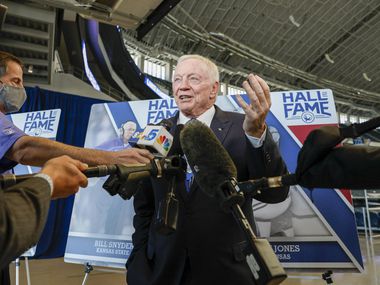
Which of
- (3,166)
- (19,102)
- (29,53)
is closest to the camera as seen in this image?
(3,166)

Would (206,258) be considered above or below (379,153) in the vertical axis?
below

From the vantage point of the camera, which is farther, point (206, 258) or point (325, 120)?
point (325, 120)

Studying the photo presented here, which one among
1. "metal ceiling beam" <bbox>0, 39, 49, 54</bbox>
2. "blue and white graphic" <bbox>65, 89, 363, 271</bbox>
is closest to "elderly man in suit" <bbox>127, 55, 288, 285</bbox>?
"blue and white graphic" <bbox>65, 89, 363, 271</bbox>

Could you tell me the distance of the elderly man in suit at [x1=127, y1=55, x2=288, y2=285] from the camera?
1.04 meters

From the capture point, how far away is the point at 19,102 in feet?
7.03

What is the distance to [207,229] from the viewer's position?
1.14 m

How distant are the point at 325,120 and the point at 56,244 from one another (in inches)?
245

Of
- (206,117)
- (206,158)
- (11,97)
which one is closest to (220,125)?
(206,117)

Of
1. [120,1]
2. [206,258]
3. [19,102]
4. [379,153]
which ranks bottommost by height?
[206,258]

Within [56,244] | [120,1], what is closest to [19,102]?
[120,1]

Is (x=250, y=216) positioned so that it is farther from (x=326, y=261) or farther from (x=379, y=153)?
(x=326, y=261)

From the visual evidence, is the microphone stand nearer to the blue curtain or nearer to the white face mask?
the white face mask

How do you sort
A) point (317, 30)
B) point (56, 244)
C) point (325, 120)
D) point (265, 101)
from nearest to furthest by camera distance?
1. point (265, 101)
2. point (325, 120)
3. point (56, 244)
4. point (317, 30)

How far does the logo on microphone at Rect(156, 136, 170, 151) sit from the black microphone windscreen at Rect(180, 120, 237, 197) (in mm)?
174
